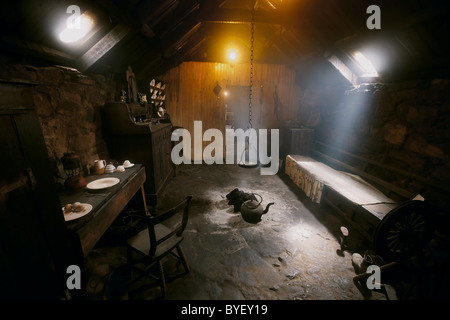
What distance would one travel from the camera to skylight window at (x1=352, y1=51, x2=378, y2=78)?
5.62 meters

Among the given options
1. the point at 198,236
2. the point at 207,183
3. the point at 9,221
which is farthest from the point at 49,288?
the point at 207,183

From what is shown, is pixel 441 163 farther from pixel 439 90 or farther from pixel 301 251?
pixel 301 251

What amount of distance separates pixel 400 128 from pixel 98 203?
6.32 m

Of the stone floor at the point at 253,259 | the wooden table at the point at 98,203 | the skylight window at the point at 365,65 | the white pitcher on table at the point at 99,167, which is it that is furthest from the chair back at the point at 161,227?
the skylight window at the point at 365,65

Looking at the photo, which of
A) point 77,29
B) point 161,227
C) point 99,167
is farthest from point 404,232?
point 77,29

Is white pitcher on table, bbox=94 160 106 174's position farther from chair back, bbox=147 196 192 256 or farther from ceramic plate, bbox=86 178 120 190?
chair back, bbox=147 196 192 256

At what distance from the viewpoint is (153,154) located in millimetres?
4773

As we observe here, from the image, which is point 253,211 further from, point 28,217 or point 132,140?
point 28,217

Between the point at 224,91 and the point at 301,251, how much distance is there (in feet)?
22.8

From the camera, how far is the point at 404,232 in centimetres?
289

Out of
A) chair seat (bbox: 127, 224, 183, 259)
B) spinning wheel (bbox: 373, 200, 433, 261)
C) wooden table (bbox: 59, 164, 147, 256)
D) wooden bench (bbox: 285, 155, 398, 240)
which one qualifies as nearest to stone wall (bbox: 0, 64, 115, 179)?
wooden table (bbox: 59, 164, 147, 256)

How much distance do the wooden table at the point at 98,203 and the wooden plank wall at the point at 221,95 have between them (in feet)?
17.9

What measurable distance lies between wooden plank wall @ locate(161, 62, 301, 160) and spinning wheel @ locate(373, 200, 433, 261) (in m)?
6.56

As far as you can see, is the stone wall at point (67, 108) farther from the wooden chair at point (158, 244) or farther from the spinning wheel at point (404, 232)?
the spinning wheel at point (404, 232)
